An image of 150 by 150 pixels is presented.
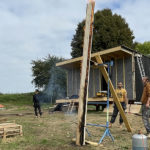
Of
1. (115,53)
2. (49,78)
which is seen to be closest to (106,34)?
(49,78)

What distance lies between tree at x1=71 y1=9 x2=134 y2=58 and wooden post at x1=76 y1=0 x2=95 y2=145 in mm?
21380

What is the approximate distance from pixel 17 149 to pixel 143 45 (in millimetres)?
34920

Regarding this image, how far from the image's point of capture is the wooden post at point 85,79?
516 centimetres

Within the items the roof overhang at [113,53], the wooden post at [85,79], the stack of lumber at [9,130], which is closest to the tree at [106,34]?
the roof overhang at [113,53]

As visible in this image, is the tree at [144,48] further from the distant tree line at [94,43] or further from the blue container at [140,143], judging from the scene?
the blue container at [140,143]

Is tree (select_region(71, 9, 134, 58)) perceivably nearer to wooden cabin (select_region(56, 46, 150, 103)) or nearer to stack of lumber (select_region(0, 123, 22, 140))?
wooden cabin (select_region(56, 46, 150, 103))

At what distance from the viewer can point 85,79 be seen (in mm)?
5312

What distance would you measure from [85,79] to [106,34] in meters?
22.8

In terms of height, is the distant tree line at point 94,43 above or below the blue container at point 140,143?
above

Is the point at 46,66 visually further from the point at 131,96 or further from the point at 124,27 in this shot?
the point at 131,96

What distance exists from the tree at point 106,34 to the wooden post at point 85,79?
21.4 meters

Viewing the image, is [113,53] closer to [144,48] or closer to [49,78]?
[49,78]

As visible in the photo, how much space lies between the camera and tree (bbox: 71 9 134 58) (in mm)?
27031

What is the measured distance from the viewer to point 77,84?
1770 cm
